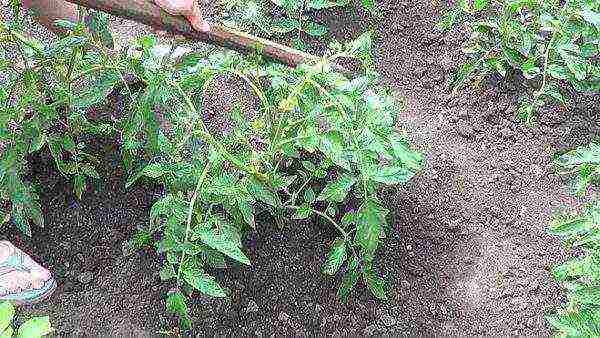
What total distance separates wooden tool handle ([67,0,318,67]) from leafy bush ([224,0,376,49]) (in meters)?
0.48

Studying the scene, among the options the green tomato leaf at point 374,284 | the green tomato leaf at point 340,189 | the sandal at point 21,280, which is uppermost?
the green tomato leaf at point 340,189

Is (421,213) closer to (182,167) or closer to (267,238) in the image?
(267,238)

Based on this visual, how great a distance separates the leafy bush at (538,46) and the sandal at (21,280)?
4.58ft

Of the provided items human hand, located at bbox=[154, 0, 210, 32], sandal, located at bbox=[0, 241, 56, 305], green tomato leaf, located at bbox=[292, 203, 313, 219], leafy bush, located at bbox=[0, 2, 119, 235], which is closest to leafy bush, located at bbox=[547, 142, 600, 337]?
green tomato leaf, located at bbox=[292, 203, 313, 219]

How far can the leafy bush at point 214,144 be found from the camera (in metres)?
1.72

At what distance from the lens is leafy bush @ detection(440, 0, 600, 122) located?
217 centimetres

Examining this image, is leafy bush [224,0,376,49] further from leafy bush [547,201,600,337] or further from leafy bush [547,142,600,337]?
leafy bush [547,201,600,337]

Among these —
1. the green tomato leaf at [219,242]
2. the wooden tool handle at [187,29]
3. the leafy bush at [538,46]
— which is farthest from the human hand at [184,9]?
the leafy bush at [538,46]

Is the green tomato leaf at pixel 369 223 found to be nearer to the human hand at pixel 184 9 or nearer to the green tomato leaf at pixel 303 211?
the green tomato leaf at pixel 303 211

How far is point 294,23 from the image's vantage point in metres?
2.50

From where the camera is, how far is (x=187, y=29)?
185 centimetres

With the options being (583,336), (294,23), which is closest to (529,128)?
(294,23)

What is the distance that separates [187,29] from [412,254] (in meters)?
0.88

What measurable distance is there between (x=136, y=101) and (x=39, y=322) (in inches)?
31.4
